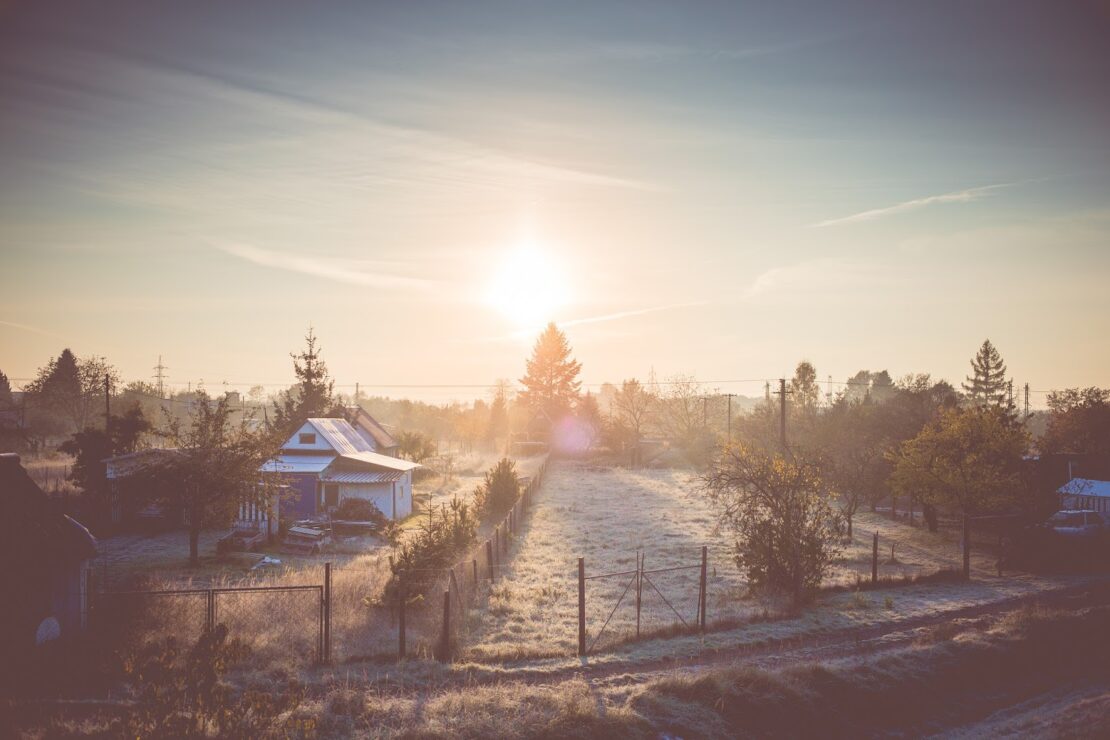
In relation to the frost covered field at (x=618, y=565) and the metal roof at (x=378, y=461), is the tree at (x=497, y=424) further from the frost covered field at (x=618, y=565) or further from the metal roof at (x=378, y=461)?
the metal roof at (x=378, y=461)

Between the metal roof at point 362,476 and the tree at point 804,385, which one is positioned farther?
the tree at point 804,385

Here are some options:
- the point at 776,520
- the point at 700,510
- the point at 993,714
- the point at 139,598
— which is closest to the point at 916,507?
the point at 700,510

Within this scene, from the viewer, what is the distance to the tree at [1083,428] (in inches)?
1718

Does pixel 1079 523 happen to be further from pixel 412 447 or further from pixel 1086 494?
pixel 412 447

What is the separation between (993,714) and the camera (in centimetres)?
1411

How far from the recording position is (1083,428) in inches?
1804

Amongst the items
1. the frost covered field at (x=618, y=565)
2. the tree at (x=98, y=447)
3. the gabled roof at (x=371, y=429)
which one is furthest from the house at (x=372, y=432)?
the tree at (x=98, y=447)

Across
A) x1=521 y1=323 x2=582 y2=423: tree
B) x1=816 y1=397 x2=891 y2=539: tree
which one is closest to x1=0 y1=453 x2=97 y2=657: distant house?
x1=816 y1=397 x2=891 y2=539: tree

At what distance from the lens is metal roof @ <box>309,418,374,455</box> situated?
3924 centimetres

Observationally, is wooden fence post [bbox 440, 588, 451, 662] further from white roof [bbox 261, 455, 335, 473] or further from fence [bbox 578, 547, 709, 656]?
white roof [bbox 261, 455, 335, 473]

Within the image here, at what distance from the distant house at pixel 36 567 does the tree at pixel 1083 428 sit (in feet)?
165

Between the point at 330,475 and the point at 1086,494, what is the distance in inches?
1566

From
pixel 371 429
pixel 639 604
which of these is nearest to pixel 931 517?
pixel 639 604

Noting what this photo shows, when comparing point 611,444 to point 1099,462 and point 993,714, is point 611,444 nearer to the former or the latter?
point 1099,462
